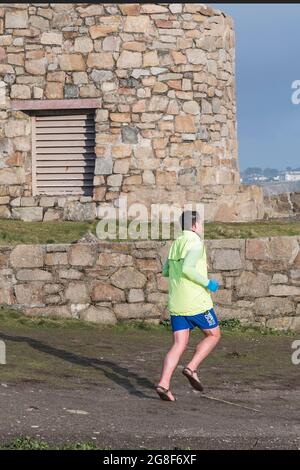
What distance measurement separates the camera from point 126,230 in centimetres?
1520

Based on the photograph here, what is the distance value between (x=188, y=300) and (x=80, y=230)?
23.9 ft

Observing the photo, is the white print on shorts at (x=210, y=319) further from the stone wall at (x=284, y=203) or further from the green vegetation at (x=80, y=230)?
the stone wall at (x=284, y=203)

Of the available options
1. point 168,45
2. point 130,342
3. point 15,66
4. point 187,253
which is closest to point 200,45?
point 168,45

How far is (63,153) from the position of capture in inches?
696

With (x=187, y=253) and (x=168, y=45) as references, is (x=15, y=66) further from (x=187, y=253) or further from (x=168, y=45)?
(x=187, y=253)

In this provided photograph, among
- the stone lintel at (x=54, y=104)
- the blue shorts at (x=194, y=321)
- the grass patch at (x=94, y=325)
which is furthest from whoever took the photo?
the stone lintel at (x=54, y=104)

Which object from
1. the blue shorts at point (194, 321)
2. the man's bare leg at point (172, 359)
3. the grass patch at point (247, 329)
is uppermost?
the blue shorts at point (194, 321)

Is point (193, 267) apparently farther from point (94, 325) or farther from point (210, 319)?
point (94, 325)

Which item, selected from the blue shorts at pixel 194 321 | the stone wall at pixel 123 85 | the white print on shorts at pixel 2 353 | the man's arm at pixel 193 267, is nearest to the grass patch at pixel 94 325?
Result: the white print on shorts at pixel 2 353

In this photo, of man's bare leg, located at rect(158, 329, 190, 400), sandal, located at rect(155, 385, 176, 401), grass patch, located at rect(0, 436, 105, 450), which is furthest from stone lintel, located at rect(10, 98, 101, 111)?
grass patch, located at rect(0, 436, 105, 450)

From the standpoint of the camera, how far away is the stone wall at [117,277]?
44.6 ft

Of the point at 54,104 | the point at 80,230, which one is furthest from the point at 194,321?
the point at 54,104

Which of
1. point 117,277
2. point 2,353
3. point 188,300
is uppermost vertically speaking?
point 188,300

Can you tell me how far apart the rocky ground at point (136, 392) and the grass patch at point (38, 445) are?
0.42ft
